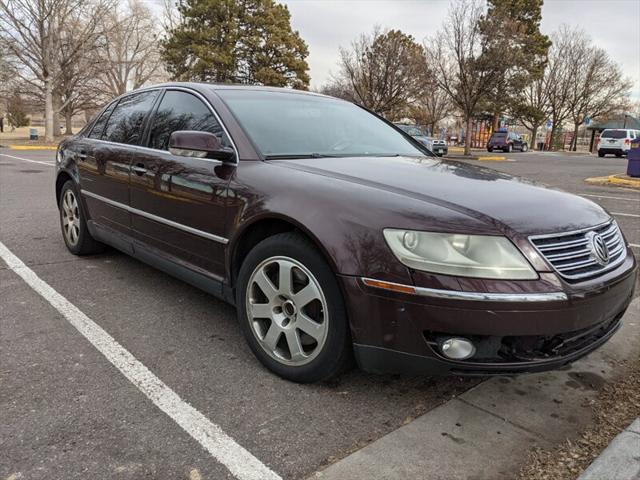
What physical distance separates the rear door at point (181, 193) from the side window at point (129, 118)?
22cm

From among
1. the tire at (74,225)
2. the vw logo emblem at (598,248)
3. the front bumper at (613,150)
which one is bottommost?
the tire at (74,225)

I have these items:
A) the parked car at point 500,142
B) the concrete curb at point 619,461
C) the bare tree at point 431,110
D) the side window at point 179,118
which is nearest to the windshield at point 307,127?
the side window at point 179,118

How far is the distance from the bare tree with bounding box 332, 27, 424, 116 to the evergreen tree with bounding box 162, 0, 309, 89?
5.04 meters

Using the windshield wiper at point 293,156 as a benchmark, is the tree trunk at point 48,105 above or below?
above

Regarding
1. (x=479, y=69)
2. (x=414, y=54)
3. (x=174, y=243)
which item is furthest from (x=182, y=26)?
(x=174, y=243)

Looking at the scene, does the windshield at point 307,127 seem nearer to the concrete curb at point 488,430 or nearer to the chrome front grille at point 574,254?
the chrome front grille at point 574,254

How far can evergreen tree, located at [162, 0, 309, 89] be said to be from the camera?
33.8m

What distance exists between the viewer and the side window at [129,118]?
4.01 m

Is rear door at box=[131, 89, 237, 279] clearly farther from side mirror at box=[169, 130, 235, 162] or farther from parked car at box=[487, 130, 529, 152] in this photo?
parked car at box=[487, 130, 529, 152]

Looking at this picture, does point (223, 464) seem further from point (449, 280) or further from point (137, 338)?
point (137, 338)

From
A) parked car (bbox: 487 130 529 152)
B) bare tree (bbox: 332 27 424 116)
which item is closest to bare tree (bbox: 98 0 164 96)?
bare tree (bbox: 332 27 424 116)

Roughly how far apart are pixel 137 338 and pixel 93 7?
94.1 feet

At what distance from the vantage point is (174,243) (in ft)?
11.2

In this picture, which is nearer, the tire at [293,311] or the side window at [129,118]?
the tire at [293,311]
